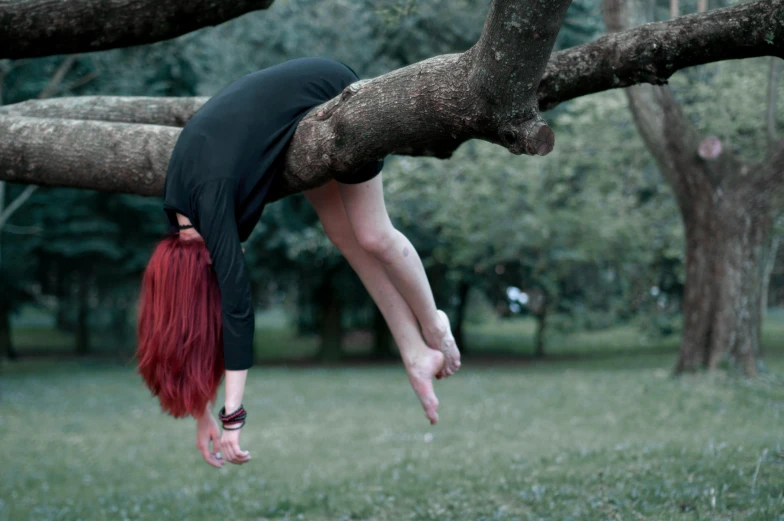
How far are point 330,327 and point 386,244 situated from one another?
72.7ft

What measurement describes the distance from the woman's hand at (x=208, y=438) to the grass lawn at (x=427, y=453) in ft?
5.51

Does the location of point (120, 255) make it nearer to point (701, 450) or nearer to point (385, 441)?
point (385, 441)

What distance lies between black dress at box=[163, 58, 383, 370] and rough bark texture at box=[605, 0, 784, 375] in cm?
897

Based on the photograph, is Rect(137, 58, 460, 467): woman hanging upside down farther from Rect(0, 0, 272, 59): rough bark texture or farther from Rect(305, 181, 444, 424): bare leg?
Rect(0, 0, 272, 59): rough bark texture

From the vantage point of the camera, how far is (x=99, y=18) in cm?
→ 405

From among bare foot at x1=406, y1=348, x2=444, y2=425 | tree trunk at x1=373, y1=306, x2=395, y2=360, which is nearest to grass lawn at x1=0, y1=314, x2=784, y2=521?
bare foot at x1=406, y1=348, x2=444, y2=425

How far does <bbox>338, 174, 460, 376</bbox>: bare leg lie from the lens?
3.90 m

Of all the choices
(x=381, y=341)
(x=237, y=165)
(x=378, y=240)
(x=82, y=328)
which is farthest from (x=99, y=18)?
(x=82, y=328)

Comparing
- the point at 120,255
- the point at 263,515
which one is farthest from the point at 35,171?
the point at 120,255

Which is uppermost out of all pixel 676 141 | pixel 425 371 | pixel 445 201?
pixel 676 141

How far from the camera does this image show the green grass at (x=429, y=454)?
5086mm

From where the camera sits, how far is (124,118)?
4969 millimetres

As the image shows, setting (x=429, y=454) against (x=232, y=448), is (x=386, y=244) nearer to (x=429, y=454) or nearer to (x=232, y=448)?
(x=232, y=448)

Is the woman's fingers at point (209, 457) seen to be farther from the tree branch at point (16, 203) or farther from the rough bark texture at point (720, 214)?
the tree branch at point (16, 203)
